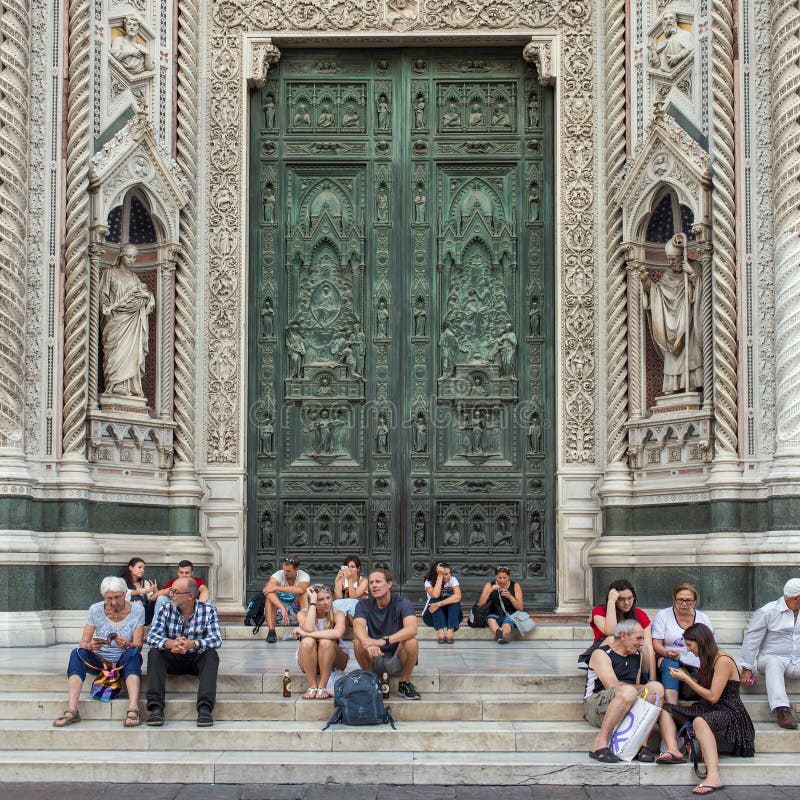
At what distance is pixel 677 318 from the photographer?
15523mm

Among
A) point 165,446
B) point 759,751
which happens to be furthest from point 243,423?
point 759,751

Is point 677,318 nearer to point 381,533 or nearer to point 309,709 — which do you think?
point 381,533

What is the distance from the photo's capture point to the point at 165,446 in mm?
15992

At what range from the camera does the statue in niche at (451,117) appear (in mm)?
16906

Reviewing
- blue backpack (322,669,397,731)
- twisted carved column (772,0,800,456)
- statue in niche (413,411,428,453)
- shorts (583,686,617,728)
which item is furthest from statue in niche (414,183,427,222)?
shorts (583,686,617,728)

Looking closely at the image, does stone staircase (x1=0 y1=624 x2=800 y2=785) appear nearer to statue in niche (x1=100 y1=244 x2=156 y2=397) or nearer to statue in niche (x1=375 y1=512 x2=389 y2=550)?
statue in niche (x1=100 y1=244 x2=156 y2=397)

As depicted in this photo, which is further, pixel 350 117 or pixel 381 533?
pixel 350 117

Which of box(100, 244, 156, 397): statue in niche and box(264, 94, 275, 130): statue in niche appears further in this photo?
box(264, 94, 275, 130): statue in niche

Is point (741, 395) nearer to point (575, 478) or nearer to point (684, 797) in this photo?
point (575, 478)

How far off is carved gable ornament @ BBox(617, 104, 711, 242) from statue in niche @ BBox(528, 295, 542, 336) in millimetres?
1340

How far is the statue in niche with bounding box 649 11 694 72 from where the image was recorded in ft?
51.7

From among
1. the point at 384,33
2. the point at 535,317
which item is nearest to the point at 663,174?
the point at 535,317

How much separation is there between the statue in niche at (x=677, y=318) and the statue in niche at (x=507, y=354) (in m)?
1.63

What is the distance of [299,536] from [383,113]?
200 inches
